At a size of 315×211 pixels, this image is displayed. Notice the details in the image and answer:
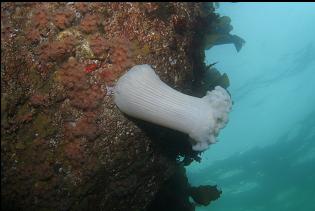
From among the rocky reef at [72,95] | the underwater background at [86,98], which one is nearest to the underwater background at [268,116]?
the underwater background at [86,98]

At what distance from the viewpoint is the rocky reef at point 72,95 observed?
278 cm

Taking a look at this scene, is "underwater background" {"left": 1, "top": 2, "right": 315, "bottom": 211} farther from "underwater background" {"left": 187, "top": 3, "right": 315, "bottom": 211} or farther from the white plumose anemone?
"underwater background" {"left": 187, "top": 3, "right": 315, "bottom": 211}

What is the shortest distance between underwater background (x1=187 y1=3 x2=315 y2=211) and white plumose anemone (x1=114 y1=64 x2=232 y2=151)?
62.0 feet

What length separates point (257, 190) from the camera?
35625 millimetres

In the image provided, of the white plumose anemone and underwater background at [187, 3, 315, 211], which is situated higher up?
underwater background at [187, 3, 315, 211]

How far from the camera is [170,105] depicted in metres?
2.98

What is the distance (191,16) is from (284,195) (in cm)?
3772

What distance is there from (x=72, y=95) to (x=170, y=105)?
935 mm

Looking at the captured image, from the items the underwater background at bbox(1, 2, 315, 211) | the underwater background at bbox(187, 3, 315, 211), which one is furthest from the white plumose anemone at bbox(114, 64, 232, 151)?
the underwater background at bbox(187, 3, 315, 211)

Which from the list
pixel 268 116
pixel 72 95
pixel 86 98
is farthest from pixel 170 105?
pixel 268 116

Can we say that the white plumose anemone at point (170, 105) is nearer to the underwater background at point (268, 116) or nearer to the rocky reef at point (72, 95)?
the rocky reef at point (72, 95)

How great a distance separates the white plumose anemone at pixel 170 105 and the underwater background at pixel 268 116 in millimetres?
18888

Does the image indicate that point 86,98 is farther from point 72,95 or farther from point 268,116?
point 268,116

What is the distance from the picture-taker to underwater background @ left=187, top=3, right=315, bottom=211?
25906 millimetres
